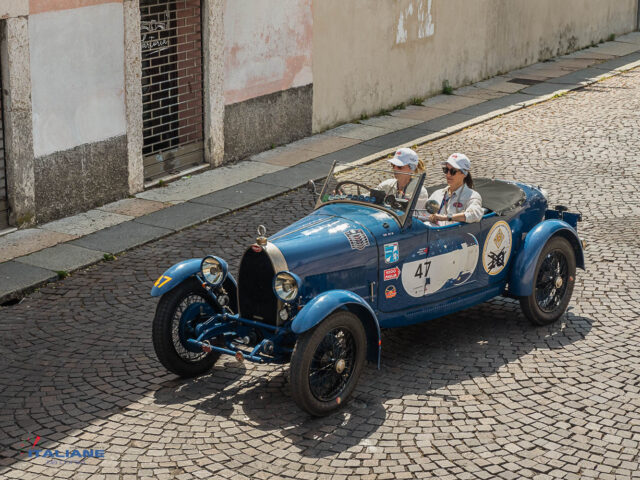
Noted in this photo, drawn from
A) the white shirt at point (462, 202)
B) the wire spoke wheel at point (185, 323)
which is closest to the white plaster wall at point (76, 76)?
the wire spoke wheel at point (185, 323)

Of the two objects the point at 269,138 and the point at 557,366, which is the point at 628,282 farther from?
the point at 269,138

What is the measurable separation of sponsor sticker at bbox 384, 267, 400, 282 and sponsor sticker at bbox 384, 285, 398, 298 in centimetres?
7

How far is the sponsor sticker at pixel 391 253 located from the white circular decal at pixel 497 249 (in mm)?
984

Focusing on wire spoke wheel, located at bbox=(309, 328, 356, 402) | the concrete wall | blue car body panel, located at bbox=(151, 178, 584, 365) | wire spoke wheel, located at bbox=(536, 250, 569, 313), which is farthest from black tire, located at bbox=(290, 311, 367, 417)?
the concrete wall

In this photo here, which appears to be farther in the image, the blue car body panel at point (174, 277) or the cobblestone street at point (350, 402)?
the blue car body panel at point (174, 277)

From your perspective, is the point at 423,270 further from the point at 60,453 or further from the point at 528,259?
the point at 60,453

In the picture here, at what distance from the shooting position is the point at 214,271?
294 inches

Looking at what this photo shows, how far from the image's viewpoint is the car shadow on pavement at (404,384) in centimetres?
696

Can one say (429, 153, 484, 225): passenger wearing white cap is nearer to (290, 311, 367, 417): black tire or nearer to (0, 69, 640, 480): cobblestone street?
(0, 69, 640, 480): cobblestone street

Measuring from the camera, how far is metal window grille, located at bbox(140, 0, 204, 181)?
42.3 feet

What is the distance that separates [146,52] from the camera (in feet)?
42.0

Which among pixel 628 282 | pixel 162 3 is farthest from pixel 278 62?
pixel 628 282

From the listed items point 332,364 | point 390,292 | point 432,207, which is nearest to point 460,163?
point 432,207

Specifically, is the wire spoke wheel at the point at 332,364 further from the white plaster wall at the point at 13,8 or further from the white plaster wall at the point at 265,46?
the white plaster wall at the point at 265,46
